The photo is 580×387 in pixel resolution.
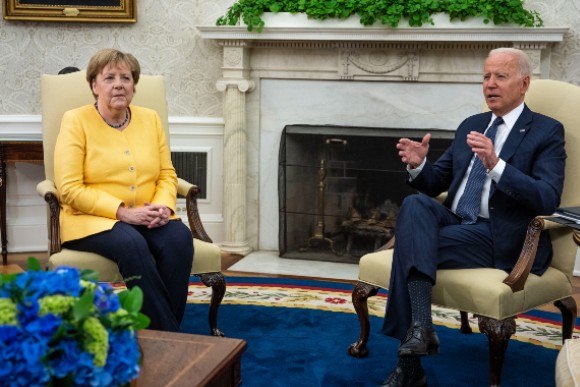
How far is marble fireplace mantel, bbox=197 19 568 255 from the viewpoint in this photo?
459 centimetres

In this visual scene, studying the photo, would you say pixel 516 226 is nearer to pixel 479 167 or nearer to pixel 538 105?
pixel 479 167

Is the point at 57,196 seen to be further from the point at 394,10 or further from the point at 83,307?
the point at 394,10

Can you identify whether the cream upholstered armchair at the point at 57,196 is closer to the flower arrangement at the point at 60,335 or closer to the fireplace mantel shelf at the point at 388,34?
the fireplace mantel shelf at the point at 388,34

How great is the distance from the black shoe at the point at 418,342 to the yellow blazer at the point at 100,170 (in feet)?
3.66

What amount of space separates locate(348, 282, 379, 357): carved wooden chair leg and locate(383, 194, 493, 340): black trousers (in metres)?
0.23

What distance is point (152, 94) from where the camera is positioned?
3.58m

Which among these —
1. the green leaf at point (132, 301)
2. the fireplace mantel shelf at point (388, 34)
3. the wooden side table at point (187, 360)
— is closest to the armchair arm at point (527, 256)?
the wooden side table at point (187, 360)

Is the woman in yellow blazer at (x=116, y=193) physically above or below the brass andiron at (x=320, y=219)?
above

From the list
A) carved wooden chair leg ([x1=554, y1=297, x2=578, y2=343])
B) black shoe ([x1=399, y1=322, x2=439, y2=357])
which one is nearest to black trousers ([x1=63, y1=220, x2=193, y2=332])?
black shoe ([x1=399, y1=322, x2=439, y2=357])

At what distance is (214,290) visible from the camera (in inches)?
131

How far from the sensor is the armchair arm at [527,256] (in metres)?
2.74

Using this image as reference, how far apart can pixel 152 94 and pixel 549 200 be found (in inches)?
69.7

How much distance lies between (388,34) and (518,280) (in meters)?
2.26

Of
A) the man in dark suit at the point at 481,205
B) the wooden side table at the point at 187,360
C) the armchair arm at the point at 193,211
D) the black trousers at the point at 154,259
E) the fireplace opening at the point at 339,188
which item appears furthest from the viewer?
the fireplace opening at the point at 339,188
